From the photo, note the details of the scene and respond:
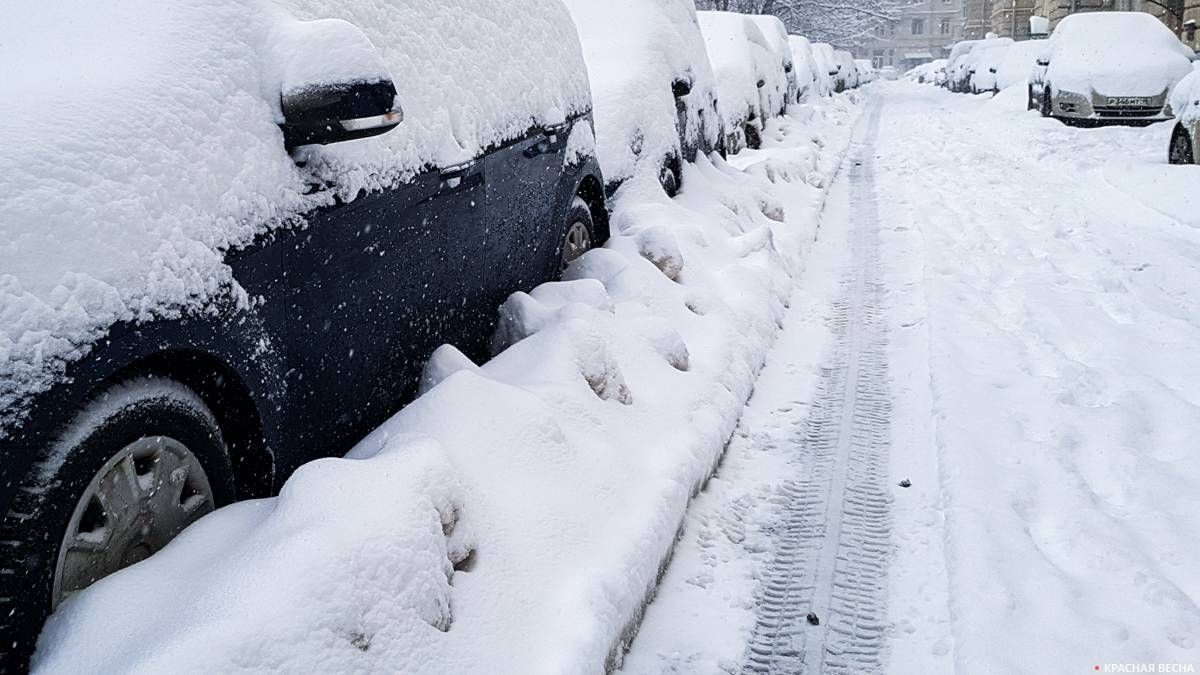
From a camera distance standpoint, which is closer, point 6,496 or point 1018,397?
point 6,496

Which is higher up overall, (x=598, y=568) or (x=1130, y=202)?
(x=598, y=568)

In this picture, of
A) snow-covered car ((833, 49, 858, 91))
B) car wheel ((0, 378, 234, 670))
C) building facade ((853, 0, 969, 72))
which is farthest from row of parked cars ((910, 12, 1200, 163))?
building facade ((853, 0, 969, 72))

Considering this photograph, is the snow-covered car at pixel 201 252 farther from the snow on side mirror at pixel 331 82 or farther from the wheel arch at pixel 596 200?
the wheel arch at pixel 596 200

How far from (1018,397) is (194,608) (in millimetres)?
3582

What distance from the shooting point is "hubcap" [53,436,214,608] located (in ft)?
6.38

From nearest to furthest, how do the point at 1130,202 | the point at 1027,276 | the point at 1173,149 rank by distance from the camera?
the point at 1027,276 < the point at 1130,202 < the point at 1173,149

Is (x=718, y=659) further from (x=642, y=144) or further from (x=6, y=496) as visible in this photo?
(x=642, y=144)

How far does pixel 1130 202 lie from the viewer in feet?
28.9

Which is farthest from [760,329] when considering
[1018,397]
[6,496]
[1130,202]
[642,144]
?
[1130,202]

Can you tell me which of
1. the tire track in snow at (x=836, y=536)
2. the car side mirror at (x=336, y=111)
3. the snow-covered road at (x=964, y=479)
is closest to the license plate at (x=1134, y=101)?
the snow-covered road at (x=964, y=479)

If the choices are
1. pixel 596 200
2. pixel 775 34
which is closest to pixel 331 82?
pixel 596 200

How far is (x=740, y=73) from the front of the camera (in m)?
12.3

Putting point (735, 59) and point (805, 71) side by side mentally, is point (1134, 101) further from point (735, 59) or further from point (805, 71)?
point (805, 71)

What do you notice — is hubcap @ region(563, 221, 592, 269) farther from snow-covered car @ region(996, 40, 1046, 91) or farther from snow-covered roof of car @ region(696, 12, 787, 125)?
snow-covered car @ region(996, 40, 1046, 91)
